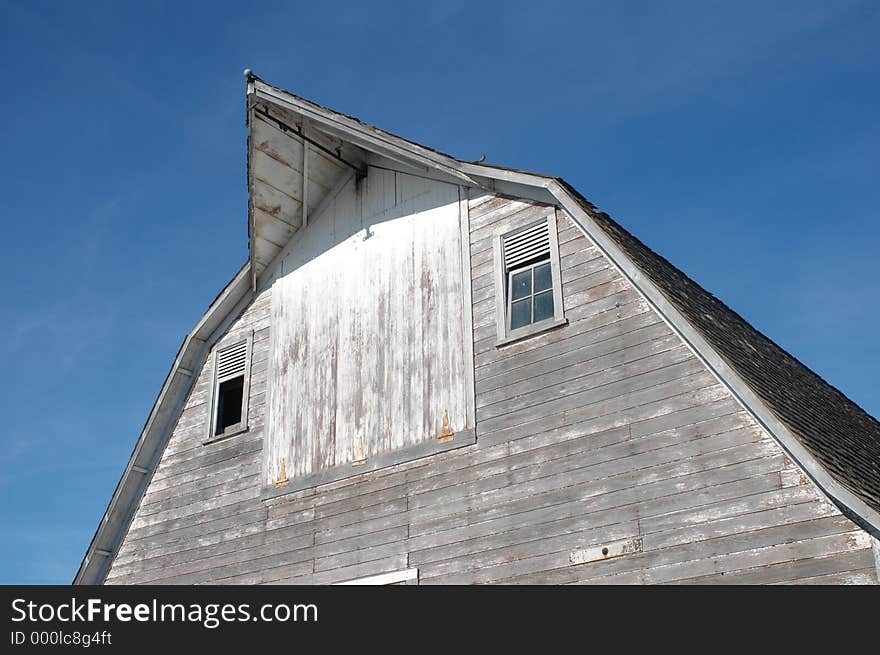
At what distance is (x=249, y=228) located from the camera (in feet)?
48.1

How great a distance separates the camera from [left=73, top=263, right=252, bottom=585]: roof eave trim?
48.8ft

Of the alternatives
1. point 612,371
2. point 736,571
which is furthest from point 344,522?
point 736,571

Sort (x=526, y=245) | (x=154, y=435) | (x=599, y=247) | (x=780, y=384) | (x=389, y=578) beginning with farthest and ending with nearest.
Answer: (x=154, y=435) → (x=526, y=245) → (x=780, y=384) → (x=389, y=578) → (x=599, y=247)

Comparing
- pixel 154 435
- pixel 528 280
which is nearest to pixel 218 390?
pixel 154 435

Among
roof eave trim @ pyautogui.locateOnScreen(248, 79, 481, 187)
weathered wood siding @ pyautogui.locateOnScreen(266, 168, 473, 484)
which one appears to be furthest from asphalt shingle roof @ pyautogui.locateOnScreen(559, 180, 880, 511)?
roof eave trim @ pyautogui.locateOnScreen(248, 79, 481, 187)

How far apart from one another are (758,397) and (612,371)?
5.62 ft

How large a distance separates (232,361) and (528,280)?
5003 mm

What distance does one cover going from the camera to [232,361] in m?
15.2

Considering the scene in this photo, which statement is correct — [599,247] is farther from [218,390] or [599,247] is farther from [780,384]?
[218,390]

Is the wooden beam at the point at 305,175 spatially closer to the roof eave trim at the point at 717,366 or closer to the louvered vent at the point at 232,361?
the louvered vent at the point at 232,361

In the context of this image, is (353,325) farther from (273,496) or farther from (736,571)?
(736,571)

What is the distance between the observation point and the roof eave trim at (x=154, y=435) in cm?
1488
